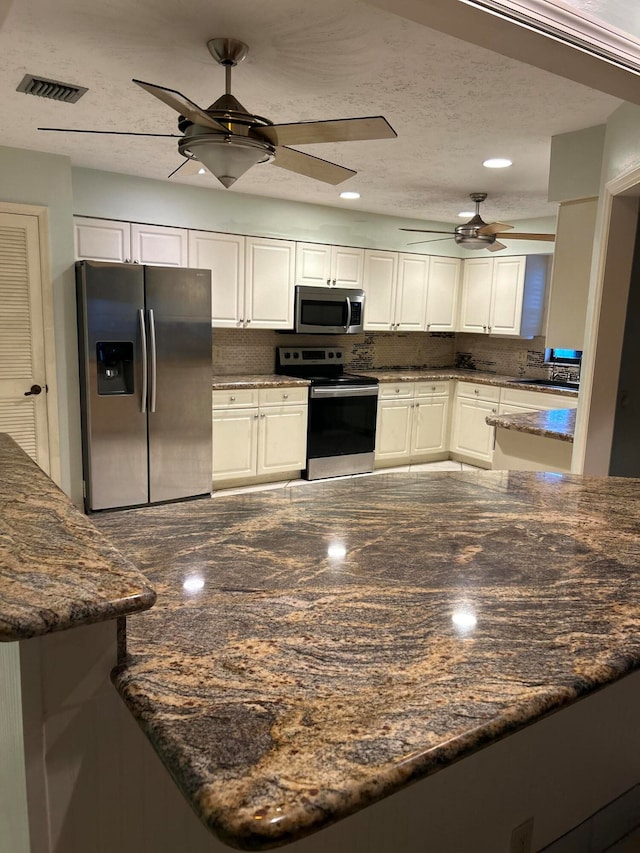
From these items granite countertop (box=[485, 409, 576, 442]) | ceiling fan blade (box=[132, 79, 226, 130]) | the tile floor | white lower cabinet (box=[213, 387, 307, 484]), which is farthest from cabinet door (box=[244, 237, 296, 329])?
ceiling fan blade (box=[132, 79, 226, 130])

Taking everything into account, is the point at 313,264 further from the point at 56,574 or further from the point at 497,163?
the point at 56,574

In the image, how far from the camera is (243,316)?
17.3 feet

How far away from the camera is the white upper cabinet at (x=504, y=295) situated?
5.83 meters

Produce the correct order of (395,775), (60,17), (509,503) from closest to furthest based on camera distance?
(395,775) < (509,503) < (60,17)

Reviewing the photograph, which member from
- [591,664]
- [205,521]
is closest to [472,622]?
[591,664]

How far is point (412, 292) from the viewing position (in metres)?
6.25

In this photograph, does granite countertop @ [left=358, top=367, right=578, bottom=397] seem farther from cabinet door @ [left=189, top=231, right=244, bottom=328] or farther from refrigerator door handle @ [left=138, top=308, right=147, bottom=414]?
refrigerator door handle @ [left=138, top=308, right=147, bottom=414]

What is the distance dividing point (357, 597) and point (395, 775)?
43 cm

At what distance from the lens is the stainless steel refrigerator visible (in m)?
4.23

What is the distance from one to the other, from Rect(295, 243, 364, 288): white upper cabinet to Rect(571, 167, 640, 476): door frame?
117 inches

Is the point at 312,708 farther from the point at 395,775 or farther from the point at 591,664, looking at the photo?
the point at 591,664

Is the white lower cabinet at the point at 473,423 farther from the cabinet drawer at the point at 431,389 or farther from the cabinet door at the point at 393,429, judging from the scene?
the cabinet door at the point at 393,429

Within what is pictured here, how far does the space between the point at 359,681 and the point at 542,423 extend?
293cm

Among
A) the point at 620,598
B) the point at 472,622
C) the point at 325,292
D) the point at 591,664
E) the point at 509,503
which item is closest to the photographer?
the point at 591,664
